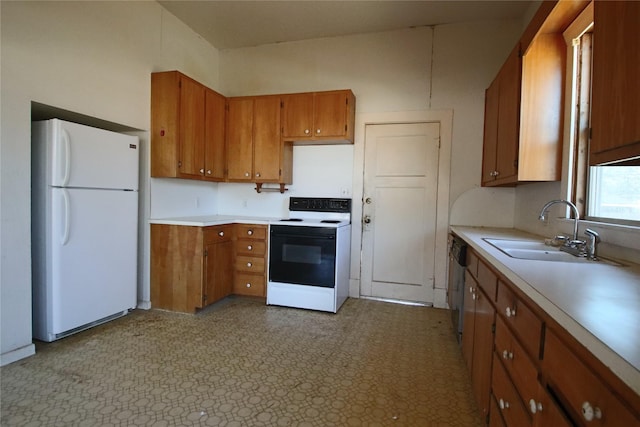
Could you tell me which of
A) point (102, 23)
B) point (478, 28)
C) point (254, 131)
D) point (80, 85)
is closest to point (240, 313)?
point (254, 131)

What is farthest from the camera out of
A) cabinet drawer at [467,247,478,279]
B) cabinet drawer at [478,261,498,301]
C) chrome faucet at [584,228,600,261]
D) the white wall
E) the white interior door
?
the white interior door

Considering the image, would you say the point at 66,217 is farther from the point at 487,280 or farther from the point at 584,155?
the point at 584,155

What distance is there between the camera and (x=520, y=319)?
108 centimetres

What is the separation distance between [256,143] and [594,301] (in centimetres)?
335

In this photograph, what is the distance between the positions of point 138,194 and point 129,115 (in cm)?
75

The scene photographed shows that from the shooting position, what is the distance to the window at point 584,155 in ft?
6.23

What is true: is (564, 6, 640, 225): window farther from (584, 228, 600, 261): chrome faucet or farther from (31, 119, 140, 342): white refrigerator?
(31, 119, 140, 342): white refrigerator

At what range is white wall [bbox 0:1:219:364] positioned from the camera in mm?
2055

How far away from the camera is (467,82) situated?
10.9ft

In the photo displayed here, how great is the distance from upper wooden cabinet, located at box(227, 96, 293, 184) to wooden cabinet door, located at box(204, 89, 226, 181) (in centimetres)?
9

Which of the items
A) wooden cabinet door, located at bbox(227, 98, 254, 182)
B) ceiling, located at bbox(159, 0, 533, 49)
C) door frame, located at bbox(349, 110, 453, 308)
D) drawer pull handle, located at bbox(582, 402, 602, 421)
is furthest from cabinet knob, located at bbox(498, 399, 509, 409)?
ceiling, located at bbox(159, 0, 533, 49)

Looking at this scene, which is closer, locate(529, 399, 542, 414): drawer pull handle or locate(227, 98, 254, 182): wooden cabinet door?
locate(529, 399, 542, 414): drawer pull handle

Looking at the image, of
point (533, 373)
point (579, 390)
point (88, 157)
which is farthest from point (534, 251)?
point (88, 157)

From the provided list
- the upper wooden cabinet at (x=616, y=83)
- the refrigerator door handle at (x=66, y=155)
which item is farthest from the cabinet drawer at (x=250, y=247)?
the upper wooden cabinet at (x=616, y=83)
